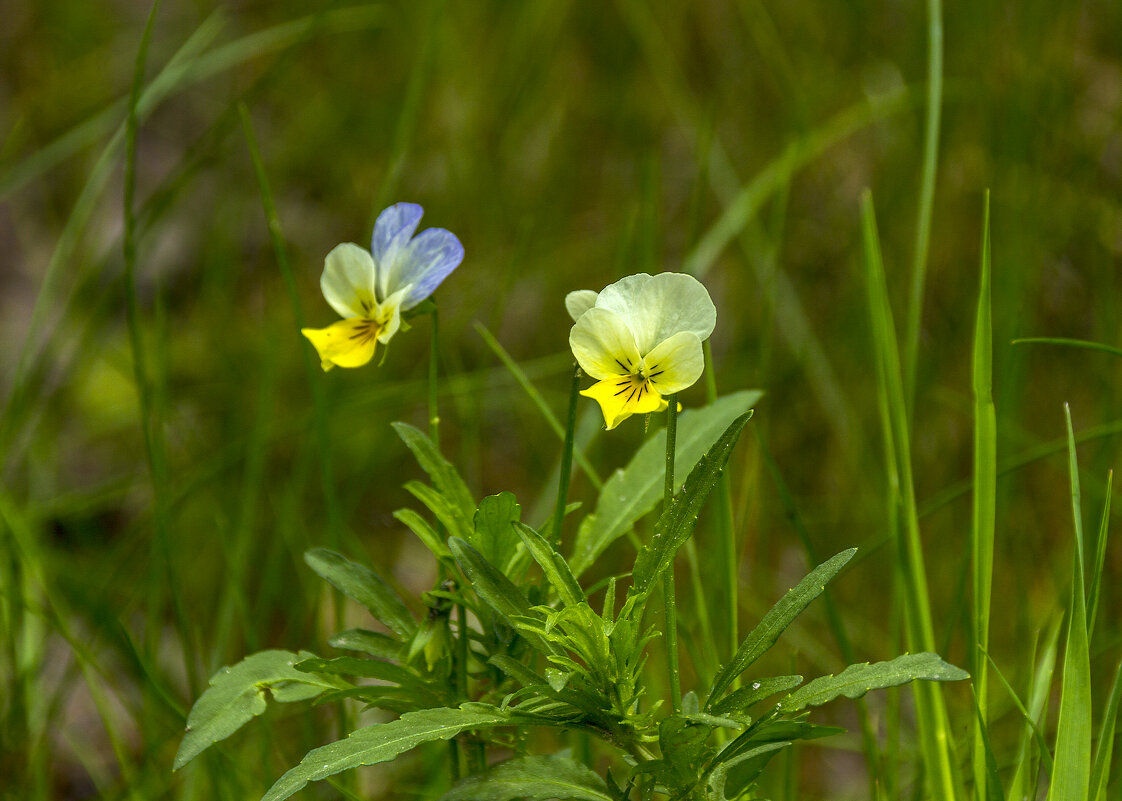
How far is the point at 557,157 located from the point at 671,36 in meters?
0.53

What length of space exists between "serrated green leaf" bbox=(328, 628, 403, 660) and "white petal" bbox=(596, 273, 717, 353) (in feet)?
0.94

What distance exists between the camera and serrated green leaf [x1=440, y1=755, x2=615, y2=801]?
61 centimetres

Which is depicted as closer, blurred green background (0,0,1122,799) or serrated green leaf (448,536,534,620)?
serrated green leaf (448,536,534,620)

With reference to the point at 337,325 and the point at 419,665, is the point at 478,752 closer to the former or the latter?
the point at 419,665

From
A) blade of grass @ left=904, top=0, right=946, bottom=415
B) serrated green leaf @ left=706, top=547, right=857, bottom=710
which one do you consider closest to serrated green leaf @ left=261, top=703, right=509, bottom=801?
serrated green leaf @ left=706, top=547, right=857, bottom=710

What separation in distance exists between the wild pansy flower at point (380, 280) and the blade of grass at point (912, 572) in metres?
0.41

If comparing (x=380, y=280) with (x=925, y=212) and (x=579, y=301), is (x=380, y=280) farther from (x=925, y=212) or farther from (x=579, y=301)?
(x=925, y=212)

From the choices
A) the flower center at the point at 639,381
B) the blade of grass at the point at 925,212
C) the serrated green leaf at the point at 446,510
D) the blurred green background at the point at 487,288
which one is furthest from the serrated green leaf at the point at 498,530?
the blade of grass at the point at 925,212

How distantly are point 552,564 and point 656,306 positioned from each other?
0.18 metres

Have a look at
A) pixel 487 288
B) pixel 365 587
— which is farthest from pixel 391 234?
pixel 487 288

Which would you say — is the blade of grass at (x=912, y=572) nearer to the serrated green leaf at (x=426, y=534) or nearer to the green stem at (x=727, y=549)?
the green stem at (x=727, y=549)

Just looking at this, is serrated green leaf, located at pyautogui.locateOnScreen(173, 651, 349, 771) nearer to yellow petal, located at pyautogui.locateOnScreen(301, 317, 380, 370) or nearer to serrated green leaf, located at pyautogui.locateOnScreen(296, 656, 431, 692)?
serrated green leaf, located at pyautogui.locateOnScreen(296, 656, 431, 692)

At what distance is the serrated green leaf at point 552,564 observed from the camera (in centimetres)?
62

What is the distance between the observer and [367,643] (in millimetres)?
709
